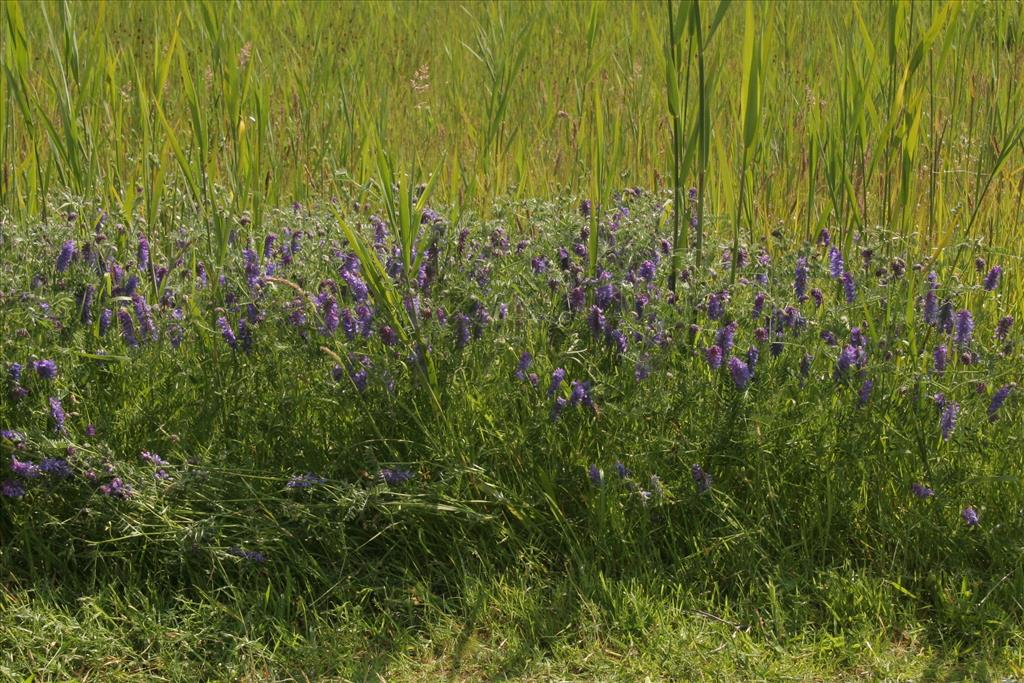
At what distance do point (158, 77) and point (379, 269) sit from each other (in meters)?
0.97

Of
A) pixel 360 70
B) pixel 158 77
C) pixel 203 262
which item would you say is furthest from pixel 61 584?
pixel 360 70

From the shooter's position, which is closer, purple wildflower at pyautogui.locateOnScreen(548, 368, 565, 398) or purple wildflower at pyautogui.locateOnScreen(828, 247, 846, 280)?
purple wildflower at pyautogui.locateOnScreen(548, 368, 565, 398)

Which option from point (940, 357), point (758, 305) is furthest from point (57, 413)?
point (940, 357)

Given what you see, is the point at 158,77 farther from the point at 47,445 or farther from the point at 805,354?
the point at 805,354

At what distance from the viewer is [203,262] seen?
9.25 feet

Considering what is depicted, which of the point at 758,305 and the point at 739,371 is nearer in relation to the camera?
the point at 739,371

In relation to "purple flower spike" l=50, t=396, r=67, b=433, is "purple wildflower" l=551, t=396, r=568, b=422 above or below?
below

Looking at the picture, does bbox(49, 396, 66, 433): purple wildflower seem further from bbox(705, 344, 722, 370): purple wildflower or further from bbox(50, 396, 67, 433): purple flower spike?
bbox(705, 344, 722, 370): purple wildflower

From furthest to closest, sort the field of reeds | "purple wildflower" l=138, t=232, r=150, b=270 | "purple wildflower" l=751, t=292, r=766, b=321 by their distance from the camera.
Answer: "purple wildflower" l=138, t=232, r=150, b=270 < "purple wildflower" l=751, t=292, r=766, b=321 < the field of reeds

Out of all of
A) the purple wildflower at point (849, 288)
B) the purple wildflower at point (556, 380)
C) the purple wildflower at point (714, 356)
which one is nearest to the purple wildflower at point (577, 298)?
the purple wildflower at point (556, 380)

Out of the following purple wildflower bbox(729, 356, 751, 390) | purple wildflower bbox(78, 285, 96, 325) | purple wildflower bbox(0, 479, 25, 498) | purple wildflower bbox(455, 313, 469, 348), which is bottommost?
purple wildflower bbox(0, 479, 25, 498)

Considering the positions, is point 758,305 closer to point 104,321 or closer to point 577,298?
point 577,298

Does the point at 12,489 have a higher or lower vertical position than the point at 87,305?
lower

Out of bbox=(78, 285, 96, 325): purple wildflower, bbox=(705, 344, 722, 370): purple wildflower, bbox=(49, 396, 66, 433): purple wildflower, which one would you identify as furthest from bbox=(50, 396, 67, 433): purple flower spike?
bbox=(705, 344, 722, 370): purple wildflower
